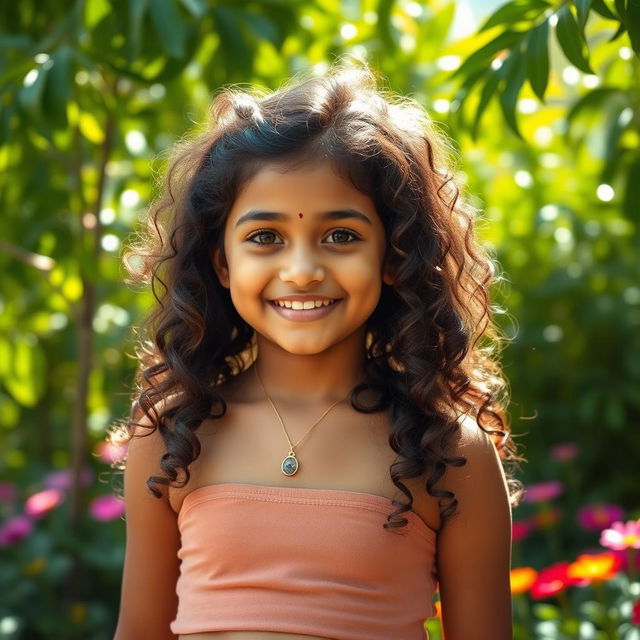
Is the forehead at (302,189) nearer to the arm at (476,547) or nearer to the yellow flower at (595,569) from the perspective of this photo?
the arm at (476,547)

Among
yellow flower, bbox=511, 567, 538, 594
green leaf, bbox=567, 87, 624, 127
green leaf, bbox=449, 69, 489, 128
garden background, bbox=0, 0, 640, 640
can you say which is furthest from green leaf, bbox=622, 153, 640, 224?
yellow flower, bbox=511, 567, 538, 594

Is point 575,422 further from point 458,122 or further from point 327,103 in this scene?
point 327,103

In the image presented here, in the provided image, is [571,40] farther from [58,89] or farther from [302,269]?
[58,89]

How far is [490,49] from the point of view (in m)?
1.98

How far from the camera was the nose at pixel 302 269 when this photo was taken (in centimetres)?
172

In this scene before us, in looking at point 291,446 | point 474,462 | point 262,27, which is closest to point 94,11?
point 262,27

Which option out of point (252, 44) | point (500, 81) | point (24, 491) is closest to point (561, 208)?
point (252, 44)

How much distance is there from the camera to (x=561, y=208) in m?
3.42

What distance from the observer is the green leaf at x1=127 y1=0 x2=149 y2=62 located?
2258 millimetres

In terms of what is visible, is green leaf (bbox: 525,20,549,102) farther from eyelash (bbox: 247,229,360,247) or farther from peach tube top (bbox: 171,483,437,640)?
peach tube top (bbox: 171,483,437,640)

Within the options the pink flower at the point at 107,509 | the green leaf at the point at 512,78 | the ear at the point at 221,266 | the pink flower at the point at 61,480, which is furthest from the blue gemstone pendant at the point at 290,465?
the pink flower at the point at 61,480

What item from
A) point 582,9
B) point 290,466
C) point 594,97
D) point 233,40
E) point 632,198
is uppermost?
point 233,40

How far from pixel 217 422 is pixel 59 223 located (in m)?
1.50

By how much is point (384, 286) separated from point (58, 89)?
0.83m
